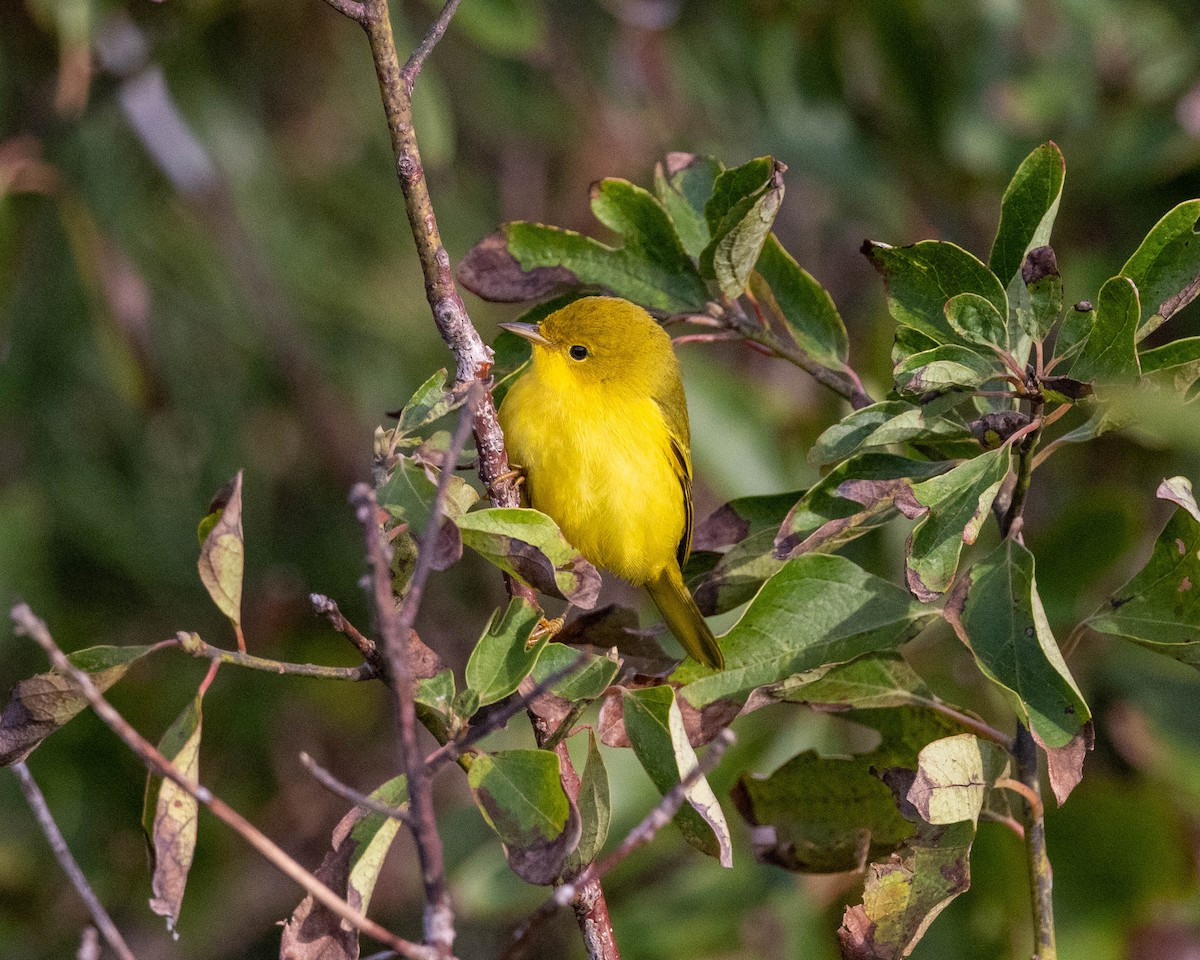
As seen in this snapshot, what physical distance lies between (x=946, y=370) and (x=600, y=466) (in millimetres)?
1474

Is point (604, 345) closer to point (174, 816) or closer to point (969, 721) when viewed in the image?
point (969, 721)

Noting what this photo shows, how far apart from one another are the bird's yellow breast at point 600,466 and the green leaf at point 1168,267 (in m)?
1.50

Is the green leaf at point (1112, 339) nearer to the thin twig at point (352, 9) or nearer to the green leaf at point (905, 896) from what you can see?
the green leaf at point (905, 896)

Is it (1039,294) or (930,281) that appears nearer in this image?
(1039,294)

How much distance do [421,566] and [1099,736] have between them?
3.01m

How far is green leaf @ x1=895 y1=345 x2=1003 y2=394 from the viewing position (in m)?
1.77

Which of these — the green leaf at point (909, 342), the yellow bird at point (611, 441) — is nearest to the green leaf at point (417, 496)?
the green leaf at point (909, 342)

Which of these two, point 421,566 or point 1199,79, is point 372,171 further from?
point 421,566

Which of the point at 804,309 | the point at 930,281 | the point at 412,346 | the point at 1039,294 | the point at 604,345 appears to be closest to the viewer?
the point at 1039,294

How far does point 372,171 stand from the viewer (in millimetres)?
5852

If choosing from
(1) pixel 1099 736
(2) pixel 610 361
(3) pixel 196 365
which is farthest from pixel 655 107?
(1) pixel 1099 736

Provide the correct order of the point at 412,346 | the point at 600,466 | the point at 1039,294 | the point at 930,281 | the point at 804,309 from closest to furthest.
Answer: the point at 1039,294 → the point at 930,281 → the point at 804,309 → the point at 600,466 → the point at 412,346

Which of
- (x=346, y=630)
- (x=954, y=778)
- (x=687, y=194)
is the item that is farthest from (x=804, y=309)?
(x=346, y=630)

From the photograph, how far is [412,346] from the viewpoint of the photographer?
5.46 metres
